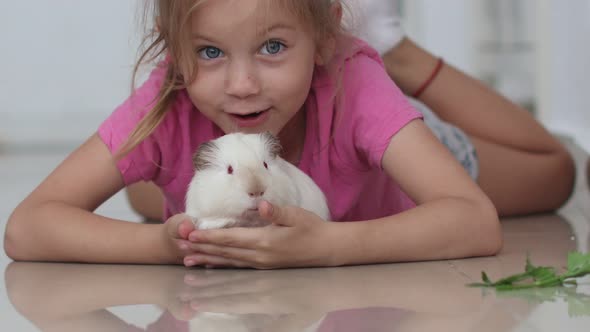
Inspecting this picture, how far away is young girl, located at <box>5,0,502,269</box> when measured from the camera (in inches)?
56.6

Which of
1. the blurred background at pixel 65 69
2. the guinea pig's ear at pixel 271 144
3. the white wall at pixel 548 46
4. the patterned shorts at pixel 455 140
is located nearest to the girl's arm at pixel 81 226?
the guinea pig's ear at pixel 271 144

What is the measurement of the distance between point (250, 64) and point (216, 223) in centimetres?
28

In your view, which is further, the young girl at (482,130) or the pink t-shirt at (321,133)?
the young girl at (482,130)

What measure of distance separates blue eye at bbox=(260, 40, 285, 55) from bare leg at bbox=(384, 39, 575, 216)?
0.75 m

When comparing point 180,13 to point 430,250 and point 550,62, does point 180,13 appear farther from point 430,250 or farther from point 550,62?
point 550,62

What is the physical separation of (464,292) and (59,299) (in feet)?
1.81

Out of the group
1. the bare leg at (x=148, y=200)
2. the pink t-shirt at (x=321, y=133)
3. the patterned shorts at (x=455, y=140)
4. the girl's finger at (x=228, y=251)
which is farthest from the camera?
the bare leg at (x=148, y=200)

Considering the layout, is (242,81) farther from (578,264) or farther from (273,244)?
(578,264)

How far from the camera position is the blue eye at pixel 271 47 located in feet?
4.89

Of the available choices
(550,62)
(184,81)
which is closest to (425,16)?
(550,62)

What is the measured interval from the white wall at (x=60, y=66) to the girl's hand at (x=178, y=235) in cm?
274

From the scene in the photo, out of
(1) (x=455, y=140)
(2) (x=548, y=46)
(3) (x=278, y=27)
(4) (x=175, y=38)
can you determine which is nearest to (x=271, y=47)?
(3) (x=278, y=27)

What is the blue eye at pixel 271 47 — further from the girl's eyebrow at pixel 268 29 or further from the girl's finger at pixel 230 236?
the girl's finger at pixel 230 236

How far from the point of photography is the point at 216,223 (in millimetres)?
1327
